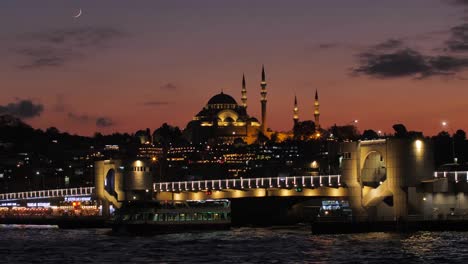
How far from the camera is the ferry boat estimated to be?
4304 inches

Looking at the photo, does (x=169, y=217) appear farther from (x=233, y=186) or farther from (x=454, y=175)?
(x=454, y=175)

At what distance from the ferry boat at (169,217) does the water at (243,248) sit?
4693 millimetres

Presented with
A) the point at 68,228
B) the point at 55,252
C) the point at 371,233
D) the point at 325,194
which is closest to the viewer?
the point at 55,252

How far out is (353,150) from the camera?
104 meters

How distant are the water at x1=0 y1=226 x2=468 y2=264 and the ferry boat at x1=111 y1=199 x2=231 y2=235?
469 centimetres

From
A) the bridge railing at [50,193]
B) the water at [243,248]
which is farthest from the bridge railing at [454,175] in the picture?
the bridge railing at [50,193]

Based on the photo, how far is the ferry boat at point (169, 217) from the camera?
10931 cm

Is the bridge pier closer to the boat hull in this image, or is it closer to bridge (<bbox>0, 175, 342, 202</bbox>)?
bridge (<bbox>0, 175, 342, 202</bbox>)

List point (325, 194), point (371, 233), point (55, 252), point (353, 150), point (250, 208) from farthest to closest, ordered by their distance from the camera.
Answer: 1. point (250, 208)
2. point (325, 194)
3. point (353, 150)
4. point (371, 233)
5. point (55, 252)

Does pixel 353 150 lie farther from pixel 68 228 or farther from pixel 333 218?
pixel 68 228

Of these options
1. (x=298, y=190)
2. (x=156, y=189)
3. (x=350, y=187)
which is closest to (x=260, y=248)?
(x=350, y=187)

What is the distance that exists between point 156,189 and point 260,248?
47.9 m

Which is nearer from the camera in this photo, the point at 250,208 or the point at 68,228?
the point at 68,228

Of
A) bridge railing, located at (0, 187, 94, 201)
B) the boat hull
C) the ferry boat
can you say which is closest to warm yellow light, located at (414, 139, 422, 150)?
the ferry boat
